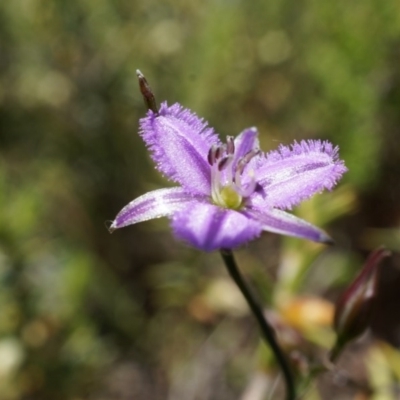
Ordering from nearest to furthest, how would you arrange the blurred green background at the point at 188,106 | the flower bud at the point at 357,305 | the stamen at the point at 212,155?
the stamen at the point at 212,155
the flower bud at the point at 357,305
the blurred green background at the point at 188,106

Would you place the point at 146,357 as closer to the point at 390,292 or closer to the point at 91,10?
the point at 390,292

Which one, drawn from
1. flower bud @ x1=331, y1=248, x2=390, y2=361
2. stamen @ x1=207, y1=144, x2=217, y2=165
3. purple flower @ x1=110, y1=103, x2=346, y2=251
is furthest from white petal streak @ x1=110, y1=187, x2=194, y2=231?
flower bud @ x1=331, y1=248, x2=390, y2=361

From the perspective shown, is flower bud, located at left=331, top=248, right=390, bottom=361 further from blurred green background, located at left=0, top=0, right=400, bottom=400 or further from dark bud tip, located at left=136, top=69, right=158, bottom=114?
blurred green background, located at left=0, top=0, right=400, bottom=400

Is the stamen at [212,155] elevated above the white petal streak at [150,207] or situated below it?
above

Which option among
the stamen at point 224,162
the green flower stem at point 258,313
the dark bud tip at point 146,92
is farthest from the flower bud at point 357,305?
the dark bud tip at point 146,92

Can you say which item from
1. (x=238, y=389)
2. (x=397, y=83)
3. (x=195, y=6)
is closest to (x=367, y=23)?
(x=397, y=83)

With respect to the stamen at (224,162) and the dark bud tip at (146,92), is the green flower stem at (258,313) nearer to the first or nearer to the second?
the stamen at (224,162)

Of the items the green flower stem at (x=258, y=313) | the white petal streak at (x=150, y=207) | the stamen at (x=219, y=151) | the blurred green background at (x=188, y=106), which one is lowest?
the green flower stem at (x=258, y=313)
